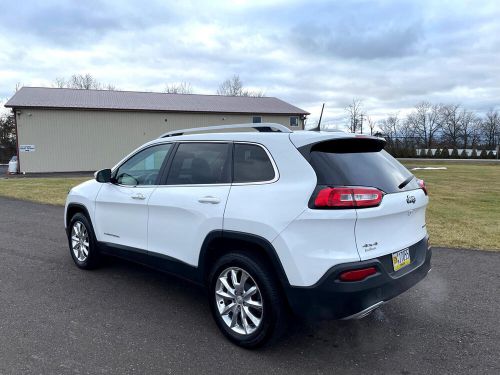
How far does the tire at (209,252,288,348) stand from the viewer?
10.7ft

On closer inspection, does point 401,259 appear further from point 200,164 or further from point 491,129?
point 491,129

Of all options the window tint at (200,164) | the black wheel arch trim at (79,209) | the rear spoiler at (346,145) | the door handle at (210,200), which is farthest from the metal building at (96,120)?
the rear spoiler at (346,145)

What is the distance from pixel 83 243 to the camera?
556 centimetres

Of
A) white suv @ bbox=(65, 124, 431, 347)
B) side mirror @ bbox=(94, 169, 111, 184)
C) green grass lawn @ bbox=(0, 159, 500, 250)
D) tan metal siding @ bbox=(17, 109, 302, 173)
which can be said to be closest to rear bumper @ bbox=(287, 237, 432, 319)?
white suv @ bbox=(65, 124, 431, 347)

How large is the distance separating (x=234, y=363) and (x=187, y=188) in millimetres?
1587

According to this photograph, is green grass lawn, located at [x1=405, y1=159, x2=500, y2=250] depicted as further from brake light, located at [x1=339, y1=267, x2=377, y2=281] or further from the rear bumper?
brake light, located at [x1=339, y1=267, x2=377, y2=281]

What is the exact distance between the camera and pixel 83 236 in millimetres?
5547

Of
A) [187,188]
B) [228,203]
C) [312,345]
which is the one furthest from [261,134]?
[312,345]

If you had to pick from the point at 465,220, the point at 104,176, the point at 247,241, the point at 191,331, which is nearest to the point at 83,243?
the point at 104,176

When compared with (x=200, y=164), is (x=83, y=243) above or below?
below

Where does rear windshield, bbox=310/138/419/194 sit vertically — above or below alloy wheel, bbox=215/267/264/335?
above

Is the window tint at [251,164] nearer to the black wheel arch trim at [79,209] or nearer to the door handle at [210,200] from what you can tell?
the door handle at [210,200]

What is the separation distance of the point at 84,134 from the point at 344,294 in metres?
29.4

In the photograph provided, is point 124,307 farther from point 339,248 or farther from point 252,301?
point 339,248
